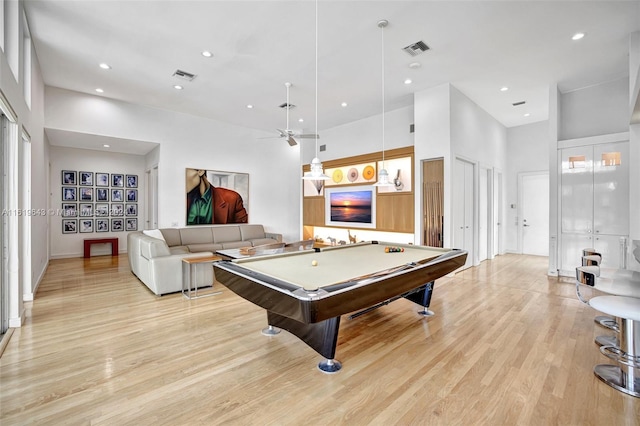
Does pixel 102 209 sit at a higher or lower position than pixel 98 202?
lower

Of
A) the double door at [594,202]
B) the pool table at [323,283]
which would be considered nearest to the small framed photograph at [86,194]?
the pool table at [323,283]

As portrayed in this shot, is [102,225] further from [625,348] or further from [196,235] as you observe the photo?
[625,348]

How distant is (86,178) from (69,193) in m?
0.54

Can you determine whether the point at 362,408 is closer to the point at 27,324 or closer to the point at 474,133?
the point at 27,324

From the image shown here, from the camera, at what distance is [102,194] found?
7926mm

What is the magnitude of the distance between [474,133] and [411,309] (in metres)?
4.34

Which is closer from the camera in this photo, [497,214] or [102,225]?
[497,214]

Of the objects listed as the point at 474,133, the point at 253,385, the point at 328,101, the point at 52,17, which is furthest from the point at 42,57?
the point at 474,133

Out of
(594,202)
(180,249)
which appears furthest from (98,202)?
(594,202)

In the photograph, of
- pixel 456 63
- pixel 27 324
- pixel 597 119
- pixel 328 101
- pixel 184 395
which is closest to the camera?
pixel 184 395

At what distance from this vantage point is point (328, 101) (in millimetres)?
6082

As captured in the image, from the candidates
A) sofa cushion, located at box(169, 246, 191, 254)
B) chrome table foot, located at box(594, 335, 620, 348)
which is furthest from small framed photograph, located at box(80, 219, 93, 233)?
chrome table foot, located at box(594, 335, 620, 348)

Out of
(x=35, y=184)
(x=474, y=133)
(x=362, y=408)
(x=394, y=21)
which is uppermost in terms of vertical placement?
(x=394, y=21)

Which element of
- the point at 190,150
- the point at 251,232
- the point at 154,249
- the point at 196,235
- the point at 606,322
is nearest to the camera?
the point at 606,322
